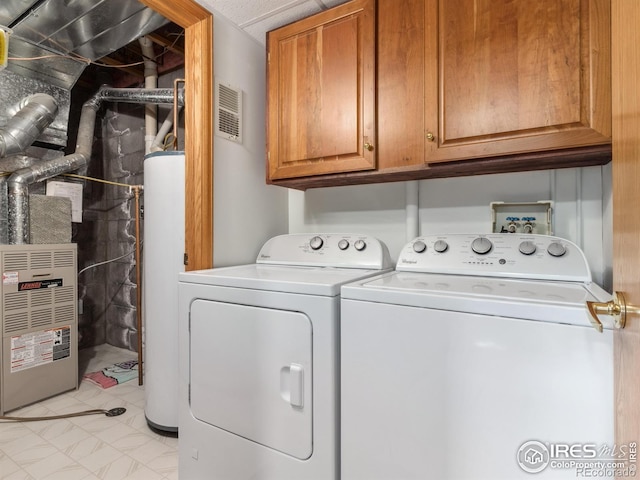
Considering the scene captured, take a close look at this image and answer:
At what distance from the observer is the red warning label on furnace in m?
2.44

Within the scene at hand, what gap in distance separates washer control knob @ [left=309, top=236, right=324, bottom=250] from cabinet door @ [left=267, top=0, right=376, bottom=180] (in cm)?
35

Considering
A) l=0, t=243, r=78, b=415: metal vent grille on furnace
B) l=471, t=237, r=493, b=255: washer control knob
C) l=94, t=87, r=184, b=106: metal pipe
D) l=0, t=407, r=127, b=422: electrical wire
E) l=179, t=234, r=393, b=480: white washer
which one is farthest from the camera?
l=94, t=87, r=184, b=106: metal pipe

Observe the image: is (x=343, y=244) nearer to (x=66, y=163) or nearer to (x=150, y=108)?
(x=150, y=108)

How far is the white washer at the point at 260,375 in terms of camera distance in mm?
1093

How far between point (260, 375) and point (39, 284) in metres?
2.34

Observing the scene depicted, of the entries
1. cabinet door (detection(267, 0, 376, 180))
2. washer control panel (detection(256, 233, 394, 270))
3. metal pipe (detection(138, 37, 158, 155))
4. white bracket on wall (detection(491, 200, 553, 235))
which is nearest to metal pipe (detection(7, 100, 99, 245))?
metal pipe (detection(138, 37, 158, 155))

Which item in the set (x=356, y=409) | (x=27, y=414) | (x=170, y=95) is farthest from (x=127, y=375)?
(x=356, y=409)

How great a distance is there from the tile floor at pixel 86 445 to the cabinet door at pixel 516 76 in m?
2.19

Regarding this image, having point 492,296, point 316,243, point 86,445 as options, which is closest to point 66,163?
point 86,445

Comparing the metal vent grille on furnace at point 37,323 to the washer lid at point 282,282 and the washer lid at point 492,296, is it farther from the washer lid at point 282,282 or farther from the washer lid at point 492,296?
the washer lid at point 492,296

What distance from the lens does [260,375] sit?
47.9 inches

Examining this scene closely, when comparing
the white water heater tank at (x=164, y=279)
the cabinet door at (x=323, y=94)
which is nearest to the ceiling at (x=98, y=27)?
the cabinet door at (x=323, y=94)

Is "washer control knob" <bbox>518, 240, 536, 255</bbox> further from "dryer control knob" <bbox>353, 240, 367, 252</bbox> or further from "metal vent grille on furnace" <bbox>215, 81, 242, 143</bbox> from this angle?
"metal vent grille on furnace" <bbox>215, 81, 242, 143</bbox>

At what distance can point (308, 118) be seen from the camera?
66.0 inches
